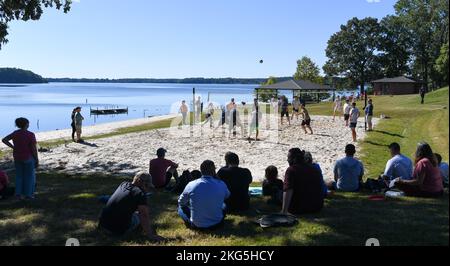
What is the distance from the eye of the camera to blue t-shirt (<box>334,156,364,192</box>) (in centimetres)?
1016

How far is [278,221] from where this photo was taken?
711cm

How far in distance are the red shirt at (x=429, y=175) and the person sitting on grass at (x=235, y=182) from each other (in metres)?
3.35

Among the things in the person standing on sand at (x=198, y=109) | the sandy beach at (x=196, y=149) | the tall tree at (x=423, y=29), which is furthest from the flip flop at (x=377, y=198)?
the tall tree at (x=423, y=29)

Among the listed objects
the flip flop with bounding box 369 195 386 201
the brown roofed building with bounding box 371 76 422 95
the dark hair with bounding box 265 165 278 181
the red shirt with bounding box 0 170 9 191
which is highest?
the brown roofed building with bounding box 371 76 422 95

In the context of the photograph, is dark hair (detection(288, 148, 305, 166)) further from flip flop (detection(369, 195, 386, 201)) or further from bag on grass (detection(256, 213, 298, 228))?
flip flop (detection(369, 195, 386, 201))

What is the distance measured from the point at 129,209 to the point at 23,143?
3.80 meters

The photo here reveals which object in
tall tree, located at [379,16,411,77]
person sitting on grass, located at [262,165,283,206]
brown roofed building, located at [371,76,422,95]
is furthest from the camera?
tall tree, located at [379,16,411,77]

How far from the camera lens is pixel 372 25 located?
272ft

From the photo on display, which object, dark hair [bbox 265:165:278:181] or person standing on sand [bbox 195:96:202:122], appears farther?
person standing on sand [bbox 195:96:202:122]

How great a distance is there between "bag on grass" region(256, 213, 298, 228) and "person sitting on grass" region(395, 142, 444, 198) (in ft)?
10.3

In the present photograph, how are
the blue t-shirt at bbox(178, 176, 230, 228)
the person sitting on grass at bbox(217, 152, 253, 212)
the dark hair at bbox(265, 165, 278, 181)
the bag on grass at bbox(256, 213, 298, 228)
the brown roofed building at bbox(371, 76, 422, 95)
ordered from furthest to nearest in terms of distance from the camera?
the brown roofed building at bbox(371, 76, 422, 95)
the dark hair at bbox(265, 165, 278, 181)
the person sitting on grass at bbox(217, 152, 253, 212)
the bag on grass at bbox(256, 213, 298, 228)
the blue t-shirt at bbox(178, 176, 230, 228)

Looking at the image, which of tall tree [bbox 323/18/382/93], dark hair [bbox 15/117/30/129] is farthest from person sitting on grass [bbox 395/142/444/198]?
tall tree [bbox 323/18/382/93]
